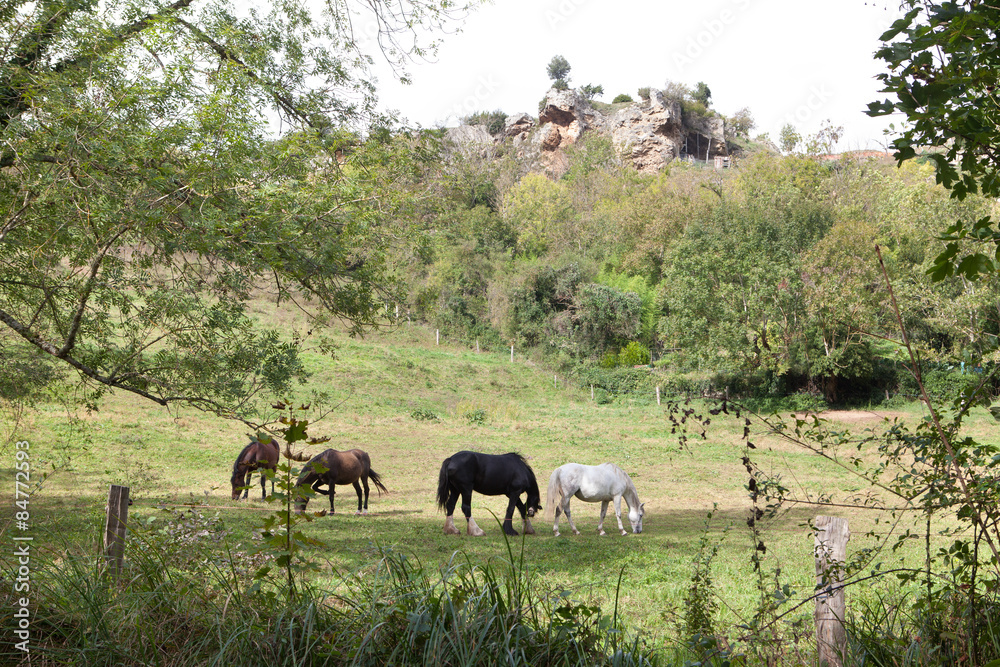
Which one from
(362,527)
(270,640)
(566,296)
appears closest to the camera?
(270,640)

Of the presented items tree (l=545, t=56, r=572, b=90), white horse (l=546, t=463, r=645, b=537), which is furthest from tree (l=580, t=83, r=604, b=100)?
white horse (l=546, t=463, r=645, b=537)

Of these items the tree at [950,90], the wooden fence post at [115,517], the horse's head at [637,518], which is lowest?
the horse's head at [637,518]

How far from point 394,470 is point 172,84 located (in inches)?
478

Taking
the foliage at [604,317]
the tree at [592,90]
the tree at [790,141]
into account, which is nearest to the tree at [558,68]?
the tree at [592,90]

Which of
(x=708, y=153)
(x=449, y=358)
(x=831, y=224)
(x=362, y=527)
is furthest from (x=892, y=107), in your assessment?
(x=708, y=153)

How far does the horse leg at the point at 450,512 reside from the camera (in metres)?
10.4

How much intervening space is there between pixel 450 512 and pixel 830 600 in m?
7.56

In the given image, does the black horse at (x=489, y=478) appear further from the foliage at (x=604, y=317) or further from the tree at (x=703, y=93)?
the tree at (x=703, y=93)

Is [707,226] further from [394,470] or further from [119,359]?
[119,359]

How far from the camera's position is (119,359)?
23.7ft

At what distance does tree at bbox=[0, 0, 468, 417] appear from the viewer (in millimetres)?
5867

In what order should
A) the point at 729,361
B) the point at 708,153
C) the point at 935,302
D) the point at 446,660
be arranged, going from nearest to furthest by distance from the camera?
the point at 446,660, the point at 935,302, the point at 729,361, the point at 708,153

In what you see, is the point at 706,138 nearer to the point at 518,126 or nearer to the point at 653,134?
the point at 653,134

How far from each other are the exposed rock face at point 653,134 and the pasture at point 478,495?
5272cm
